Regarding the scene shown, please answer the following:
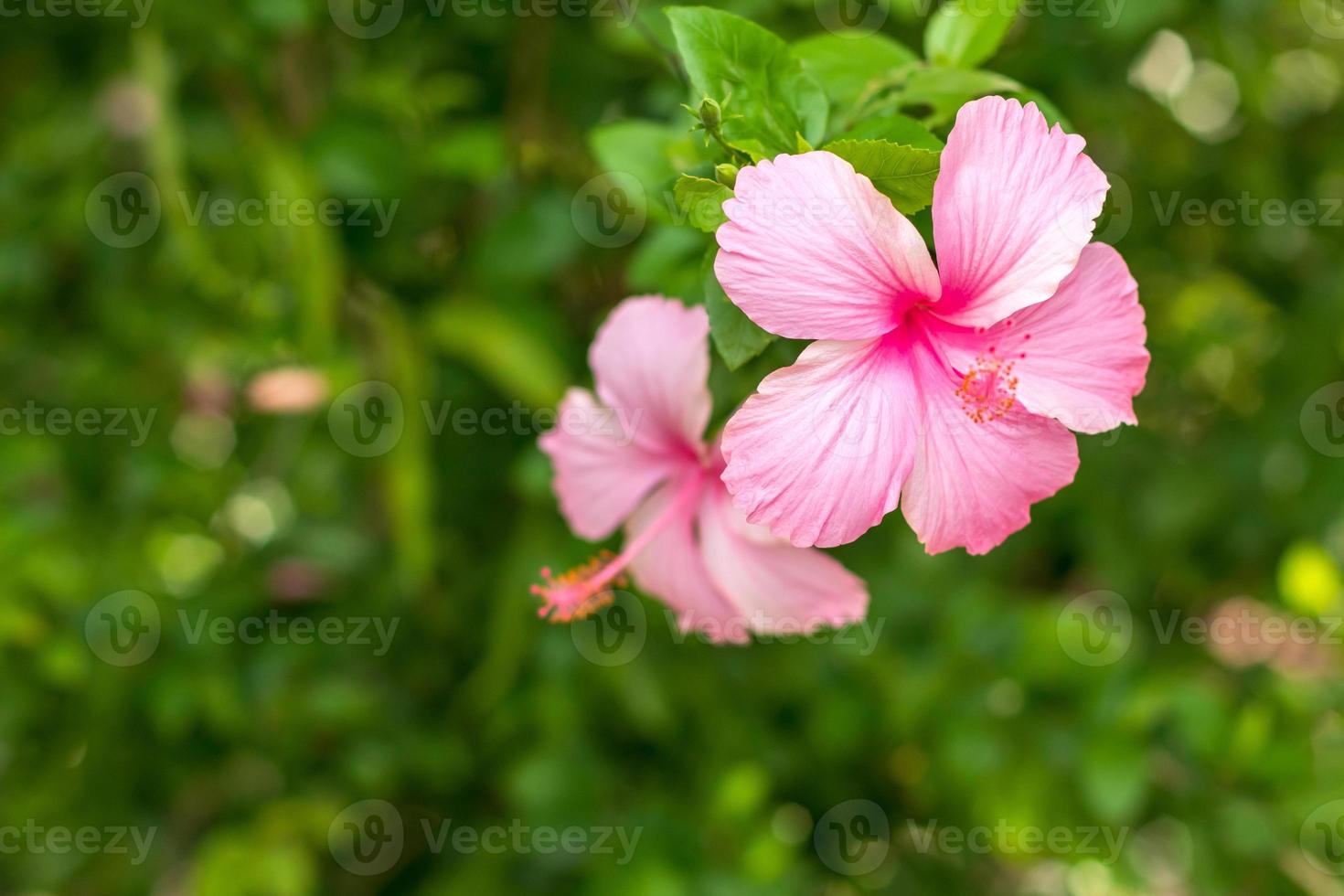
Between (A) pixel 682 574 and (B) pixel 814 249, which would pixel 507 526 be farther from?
(B) pixel 814 249

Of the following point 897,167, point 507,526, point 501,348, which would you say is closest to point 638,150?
point 897,167

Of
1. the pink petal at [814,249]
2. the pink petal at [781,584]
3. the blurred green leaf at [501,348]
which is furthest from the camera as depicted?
the blurred green leaf at [501,348]

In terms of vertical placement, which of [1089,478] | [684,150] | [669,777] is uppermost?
[684,150]

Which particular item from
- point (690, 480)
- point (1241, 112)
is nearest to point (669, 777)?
point (690, 480)

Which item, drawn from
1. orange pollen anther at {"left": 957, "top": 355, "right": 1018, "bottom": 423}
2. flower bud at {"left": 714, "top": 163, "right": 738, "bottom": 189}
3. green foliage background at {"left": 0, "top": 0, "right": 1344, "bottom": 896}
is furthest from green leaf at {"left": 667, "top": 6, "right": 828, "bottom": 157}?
green foliage background at {"left": 0, "top": 0, "right": 1344, "bottom": 896}

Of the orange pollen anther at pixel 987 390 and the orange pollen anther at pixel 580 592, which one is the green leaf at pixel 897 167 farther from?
the orange pollen anther at pixel 580 592

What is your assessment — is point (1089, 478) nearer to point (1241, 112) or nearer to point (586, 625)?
point (1241, 112)

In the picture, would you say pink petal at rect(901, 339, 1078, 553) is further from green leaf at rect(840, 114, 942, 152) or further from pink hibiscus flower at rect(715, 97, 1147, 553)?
green leaf at rect(840, 114, 942, 152)

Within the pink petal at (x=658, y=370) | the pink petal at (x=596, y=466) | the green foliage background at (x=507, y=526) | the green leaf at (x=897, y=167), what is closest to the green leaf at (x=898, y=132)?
the green leaf at (x=897, y=167)
